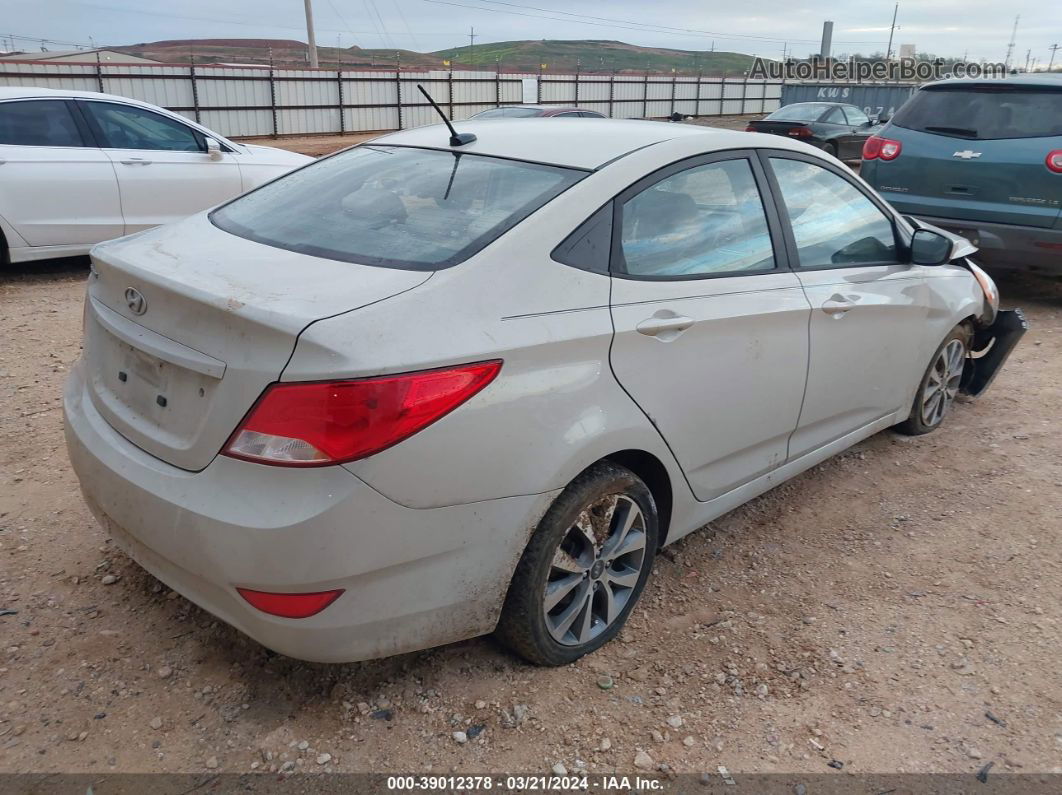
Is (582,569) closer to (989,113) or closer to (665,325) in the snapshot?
(665,325)

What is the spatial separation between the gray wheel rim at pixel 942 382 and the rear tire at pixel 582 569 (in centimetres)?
235

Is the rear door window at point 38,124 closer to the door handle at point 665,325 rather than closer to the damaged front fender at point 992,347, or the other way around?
the door handle at point 665,325

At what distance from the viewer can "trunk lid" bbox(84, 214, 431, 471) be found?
2076 mm

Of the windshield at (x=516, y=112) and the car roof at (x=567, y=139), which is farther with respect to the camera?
the windshield at (x=516, y=112)

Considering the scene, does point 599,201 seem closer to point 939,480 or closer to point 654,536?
point 654,536

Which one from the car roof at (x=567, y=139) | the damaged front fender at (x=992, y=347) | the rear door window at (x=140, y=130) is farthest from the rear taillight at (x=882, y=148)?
the rear door window at (x=140, y=130)

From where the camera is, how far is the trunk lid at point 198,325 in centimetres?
208

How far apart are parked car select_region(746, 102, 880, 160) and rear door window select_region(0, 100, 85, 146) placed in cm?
1364

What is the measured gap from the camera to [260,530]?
203cm

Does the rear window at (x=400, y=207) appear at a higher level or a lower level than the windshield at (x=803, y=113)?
higher

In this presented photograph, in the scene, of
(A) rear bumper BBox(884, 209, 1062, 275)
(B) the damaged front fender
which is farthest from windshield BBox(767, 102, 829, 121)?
(B) the damaged front fender

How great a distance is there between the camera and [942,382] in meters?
4.51

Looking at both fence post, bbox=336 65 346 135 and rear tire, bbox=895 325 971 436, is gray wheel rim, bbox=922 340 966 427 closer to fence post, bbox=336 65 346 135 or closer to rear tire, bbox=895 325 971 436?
rear tire, bbox=895 325 971 436

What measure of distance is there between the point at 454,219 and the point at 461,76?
29714mm
